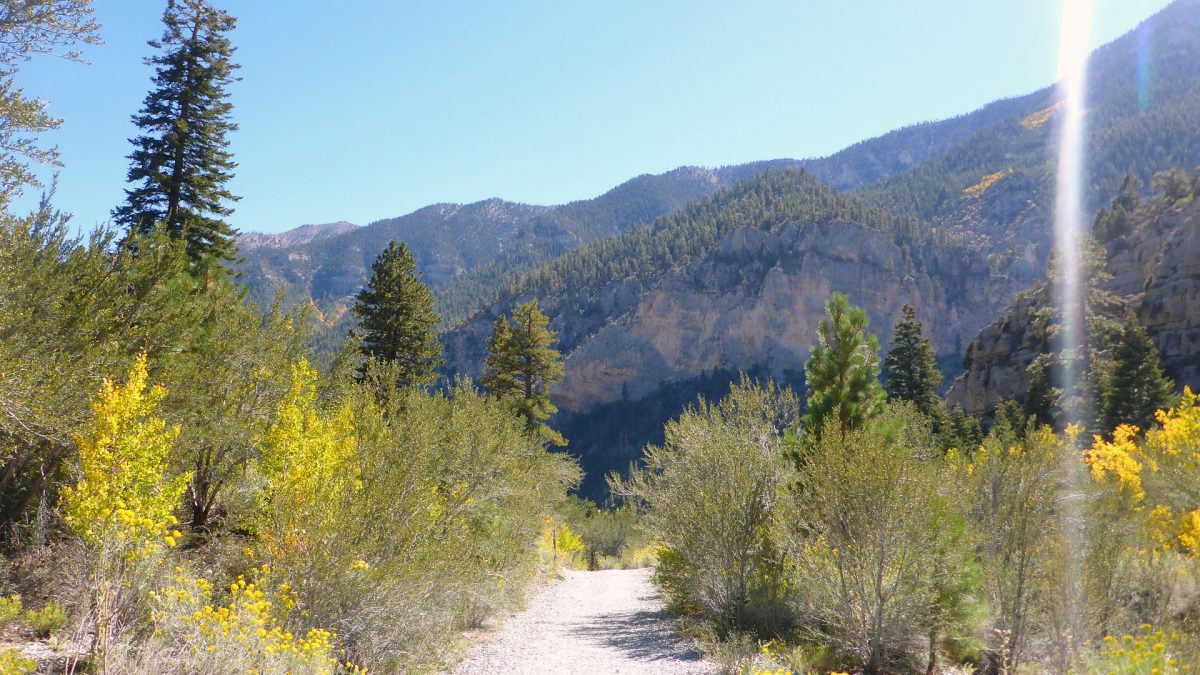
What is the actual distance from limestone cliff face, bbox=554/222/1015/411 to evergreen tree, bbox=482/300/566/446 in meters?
80.0

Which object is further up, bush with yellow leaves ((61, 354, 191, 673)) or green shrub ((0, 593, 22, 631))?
bush with yellow leaves ((61, 354, 191, 673))

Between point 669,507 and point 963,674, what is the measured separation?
5586 mm

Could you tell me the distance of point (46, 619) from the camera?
7.09 m

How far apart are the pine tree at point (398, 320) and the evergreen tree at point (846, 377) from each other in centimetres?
1431

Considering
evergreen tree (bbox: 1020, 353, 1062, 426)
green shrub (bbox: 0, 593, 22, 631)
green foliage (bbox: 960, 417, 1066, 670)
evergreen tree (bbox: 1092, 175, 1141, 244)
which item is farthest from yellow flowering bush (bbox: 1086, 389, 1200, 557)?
evergreen tree (bbox: 1092, 175, 1141, 244)

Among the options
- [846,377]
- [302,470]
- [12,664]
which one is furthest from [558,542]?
[12,664]

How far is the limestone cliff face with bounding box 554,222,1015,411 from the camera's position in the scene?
4067 inches

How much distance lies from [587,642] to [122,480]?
929cm

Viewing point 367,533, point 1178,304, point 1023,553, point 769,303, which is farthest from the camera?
point 769,303

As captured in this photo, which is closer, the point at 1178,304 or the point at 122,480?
the point at 122,480

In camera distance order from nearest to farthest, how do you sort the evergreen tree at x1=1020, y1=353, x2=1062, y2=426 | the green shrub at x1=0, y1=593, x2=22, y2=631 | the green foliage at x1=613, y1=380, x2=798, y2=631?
the green shrub at x1=0, y1=593, x2=22, y2=631 → the green foliage at x1=613, y1=380, x2=798, y2=631 → the evergreen tree at x1=1020, y1=353, x2=1062, y2=426

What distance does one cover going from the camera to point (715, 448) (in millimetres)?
12961

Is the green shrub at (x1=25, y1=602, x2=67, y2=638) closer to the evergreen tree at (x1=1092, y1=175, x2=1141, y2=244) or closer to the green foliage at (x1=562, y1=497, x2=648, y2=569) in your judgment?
the green foliage at (x1=562, y1=497, x2=648, y2=569)

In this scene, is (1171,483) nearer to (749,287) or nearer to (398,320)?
(398,320)
